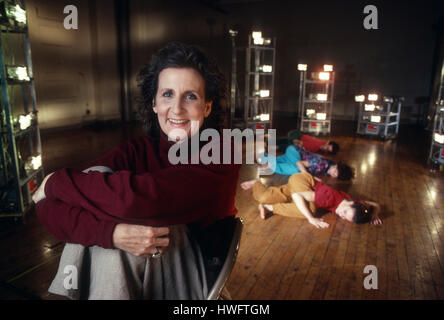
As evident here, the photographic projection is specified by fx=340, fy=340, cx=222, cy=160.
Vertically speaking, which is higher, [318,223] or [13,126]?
[13,126]

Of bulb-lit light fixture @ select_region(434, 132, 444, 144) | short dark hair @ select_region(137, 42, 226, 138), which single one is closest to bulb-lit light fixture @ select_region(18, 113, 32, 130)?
short dark hair @ select_region(137, 42, 226, 138)

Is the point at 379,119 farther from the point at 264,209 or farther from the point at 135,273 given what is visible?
the point at 135,273

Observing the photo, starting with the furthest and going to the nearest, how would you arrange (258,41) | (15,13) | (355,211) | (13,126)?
1. (258,41)
2. (355,211)
3. (13,126)
4. (15,13)

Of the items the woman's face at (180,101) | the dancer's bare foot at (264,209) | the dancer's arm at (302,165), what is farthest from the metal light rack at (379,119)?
the woman's face at (180,101)

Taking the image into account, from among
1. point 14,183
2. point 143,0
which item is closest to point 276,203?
point 14,183

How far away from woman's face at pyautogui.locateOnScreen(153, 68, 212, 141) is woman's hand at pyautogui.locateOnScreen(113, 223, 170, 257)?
16.0 inches

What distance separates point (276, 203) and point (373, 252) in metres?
1.16

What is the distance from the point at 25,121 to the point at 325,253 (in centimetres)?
294

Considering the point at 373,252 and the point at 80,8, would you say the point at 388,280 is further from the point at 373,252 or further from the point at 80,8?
the point at 80,8

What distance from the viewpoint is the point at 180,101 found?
115 centimetres

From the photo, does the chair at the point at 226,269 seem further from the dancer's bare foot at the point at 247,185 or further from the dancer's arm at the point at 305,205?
the dancer's bare foot at the point at 247,185

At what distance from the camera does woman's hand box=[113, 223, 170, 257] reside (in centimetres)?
87

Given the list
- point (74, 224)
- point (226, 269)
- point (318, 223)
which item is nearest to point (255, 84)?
point (318, 223)

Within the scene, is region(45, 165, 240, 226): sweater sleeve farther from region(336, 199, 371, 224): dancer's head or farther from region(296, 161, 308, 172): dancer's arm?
region(296, 161, 308, 172): dancer's arm
